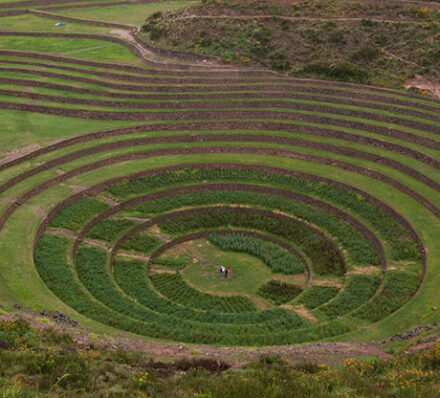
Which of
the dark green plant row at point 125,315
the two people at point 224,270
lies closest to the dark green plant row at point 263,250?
the two people at point 224,270

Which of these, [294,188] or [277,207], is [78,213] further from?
[294,188]

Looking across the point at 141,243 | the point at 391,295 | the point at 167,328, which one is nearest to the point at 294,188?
the point at 141,243

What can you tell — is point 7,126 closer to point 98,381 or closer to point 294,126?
point 294,126

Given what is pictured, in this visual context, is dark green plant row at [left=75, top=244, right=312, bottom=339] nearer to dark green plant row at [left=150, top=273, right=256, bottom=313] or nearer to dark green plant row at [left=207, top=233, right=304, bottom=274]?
dark green plant row at [left=150, top=273, right=256, bottom=313]

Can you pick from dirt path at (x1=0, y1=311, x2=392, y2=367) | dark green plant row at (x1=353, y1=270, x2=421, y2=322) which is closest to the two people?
dark green plant row at (x1=353, y1=270, x2=421, y2=322)

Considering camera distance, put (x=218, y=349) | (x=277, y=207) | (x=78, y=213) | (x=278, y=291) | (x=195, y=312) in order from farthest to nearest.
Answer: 1. (x=277, y=207)
2. (x=78, y=213)
3. (x=278, y=291)
4. (x=195, y=312)
5. (x=218, y=349)

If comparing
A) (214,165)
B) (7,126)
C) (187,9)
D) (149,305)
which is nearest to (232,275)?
(149,305)
